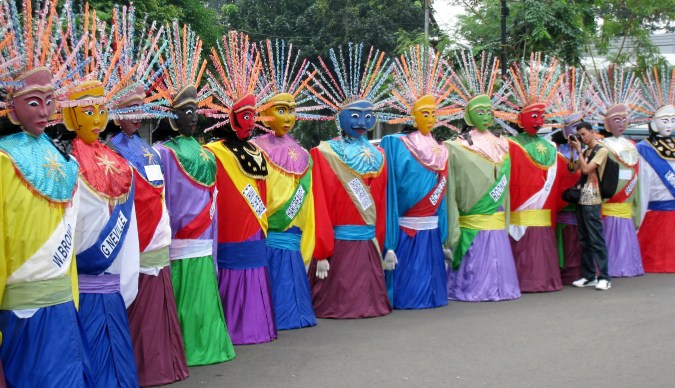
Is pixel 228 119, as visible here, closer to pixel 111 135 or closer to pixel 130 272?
pixel 111 135

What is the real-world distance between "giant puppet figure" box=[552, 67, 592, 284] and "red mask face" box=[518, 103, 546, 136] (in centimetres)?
60

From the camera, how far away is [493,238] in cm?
787

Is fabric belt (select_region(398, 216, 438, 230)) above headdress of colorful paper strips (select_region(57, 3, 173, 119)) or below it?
below

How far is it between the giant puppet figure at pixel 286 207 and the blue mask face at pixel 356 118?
22.1 inches

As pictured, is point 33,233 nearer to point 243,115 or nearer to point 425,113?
point 243,115

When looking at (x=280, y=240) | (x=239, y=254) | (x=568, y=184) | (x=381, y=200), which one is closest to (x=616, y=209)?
(x=568, y=184)

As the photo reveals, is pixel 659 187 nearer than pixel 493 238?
No

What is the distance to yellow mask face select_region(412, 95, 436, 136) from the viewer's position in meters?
7.62

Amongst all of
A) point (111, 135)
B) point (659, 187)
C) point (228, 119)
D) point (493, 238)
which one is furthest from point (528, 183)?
point (111, 135)

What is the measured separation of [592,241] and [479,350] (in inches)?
113

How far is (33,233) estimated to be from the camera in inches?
155

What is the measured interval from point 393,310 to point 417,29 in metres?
17.2

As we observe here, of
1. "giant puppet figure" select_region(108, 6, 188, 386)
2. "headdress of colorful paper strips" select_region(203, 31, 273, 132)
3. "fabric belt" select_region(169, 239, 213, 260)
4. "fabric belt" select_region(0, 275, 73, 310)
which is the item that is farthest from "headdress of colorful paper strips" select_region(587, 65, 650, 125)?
"fabric belt" select_region(0, 275, 73, 310)

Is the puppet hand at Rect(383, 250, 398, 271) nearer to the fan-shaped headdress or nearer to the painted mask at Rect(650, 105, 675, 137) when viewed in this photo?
the fan-shaped headdress
